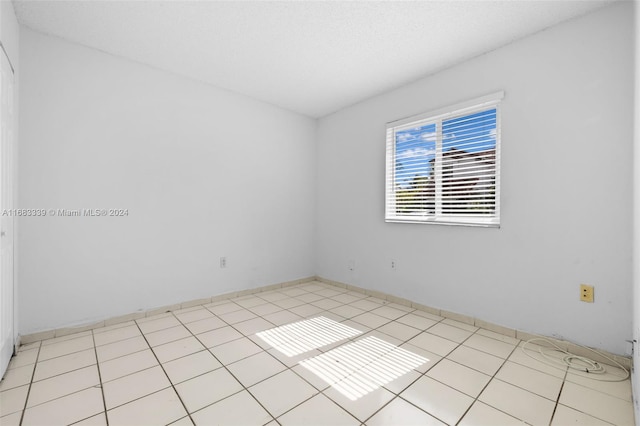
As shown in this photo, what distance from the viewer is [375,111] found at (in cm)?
375

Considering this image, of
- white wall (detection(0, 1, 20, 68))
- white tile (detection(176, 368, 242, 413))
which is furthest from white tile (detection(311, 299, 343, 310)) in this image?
white wall (detection(0, 1, 20, 68))

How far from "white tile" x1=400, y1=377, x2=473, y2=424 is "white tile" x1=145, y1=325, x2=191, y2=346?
6.25ft

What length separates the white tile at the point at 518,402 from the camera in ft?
4.99

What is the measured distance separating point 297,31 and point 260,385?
8.91 feet

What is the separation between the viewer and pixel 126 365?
202 centimetres

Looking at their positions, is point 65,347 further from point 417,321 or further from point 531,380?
point 531,380

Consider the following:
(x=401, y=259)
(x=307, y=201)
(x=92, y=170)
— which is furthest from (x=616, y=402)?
(x=92, y=170)

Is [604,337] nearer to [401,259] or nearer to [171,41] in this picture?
[401,259]

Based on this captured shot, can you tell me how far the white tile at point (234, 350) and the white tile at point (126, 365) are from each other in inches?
17.1

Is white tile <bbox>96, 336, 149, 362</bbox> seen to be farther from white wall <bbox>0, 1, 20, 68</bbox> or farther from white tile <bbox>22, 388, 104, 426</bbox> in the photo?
white wall <bbox>0, 1, 20, 68</bbox>

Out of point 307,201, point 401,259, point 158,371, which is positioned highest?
point 307,201

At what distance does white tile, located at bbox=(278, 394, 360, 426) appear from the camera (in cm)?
147

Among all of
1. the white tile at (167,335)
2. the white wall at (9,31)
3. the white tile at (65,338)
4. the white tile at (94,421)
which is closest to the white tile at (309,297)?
the white tile at (167,335)

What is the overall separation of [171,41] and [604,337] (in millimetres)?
4278
